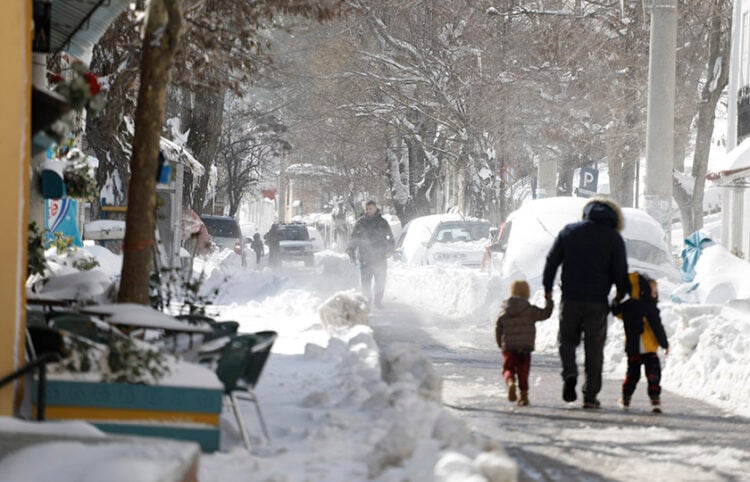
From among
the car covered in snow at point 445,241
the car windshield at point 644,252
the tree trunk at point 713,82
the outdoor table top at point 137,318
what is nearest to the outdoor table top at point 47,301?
the outdoor table top at point 137,318

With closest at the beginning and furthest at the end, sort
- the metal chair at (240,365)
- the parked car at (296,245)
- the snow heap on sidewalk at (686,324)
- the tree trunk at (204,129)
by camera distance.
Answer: the metal chair at (240,365) < the snow heap on sidewalk at (686,324) < the tree trunk at (204,129) < the parked car at (296,245)

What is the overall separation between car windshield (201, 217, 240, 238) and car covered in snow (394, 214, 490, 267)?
223 inches

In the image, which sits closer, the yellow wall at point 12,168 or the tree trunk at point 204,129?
the yellow wall at point 12,168

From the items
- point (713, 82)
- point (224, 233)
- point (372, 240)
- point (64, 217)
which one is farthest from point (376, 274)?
point (224, 233)

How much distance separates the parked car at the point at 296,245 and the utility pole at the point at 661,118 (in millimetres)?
29157

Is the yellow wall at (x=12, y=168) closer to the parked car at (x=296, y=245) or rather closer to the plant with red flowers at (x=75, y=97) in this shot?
the plant with red flowers at (x=75, y=97)

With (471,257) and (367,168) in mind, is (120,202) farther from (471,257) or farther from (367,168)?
(367,168)

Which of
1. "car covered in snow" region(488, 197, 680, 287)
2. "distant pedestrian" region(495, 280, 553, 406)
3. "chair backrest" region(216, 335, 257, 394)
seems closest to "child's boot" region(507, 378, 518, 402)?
"distant pedestrian" region(495, 280, 553, 406)

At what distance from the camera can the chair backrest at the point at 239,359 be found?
7230 mm

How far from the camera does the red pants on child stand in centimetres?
1043

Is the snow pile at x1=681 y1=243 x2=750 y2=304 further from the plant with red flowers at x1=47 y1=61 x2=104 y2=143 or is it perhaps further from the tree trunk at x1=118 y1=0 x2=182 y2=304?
the plant with red flowers at x1=47 y1=61 x2=104 y2=143

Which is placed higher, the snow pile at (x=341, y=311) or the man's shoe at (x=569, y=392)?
the snow pile at (x=341, y=311)

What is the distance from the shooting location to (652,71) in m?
20.0

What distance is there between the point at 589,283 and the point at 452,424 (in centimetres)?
355
